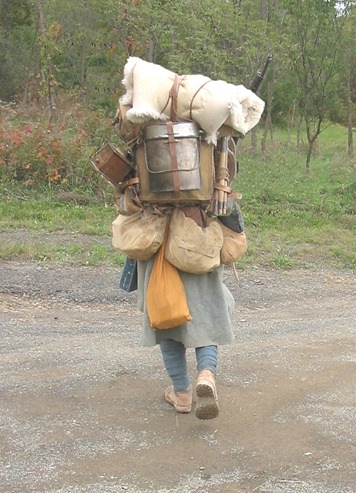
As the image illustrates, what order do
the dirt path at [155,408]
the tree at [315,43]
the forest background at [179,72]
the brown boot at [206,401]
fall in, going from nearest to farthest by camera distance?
the dirt path at [155,408] < the brown boot at [206,401] < the forest background at [179,72] < the tree at [315,43]

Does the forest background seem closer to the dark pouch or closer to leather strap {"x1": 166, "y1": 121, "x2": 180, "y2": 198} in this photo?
the dark pouch

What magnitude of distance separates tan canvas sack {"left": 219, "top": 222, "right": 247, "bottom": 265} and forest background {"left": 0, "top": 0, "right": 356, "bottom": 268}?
4.11 meters

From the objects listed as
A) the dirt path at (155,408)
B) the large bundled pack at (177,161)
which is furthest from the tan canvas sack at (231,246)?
the dirt path at (155,408)

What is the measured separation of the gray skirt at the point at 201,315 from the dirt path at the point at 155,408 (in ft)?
1.50

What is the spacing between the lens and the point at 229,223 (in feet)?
12.8

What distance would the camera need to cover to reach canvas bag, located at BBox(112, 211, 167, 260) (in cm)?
368

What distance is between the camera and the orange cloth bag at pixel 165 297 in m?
3.62

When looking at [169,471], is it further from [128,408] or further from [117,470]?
[128,408]

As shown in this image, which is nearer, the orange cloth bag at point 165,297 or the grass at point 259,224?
the orange cloth bag at point 165,297

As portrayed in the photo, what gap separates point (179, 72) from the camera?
15883 millimetres

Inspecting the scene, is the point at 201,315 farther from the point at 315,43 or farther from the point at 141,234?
the point at 315,43

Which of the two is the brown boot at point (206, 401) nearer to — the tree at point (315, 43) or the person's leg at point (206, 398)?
the person's leg at point (206, 398)

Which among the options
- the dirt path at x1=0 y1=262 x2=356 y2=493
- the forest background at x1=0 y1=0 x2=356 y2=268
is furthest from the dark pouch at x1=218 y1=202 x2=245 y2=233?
the forest background at x1=0 y1=0 x2=356 y2=268

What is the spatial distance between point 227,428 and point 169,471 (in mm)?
560
